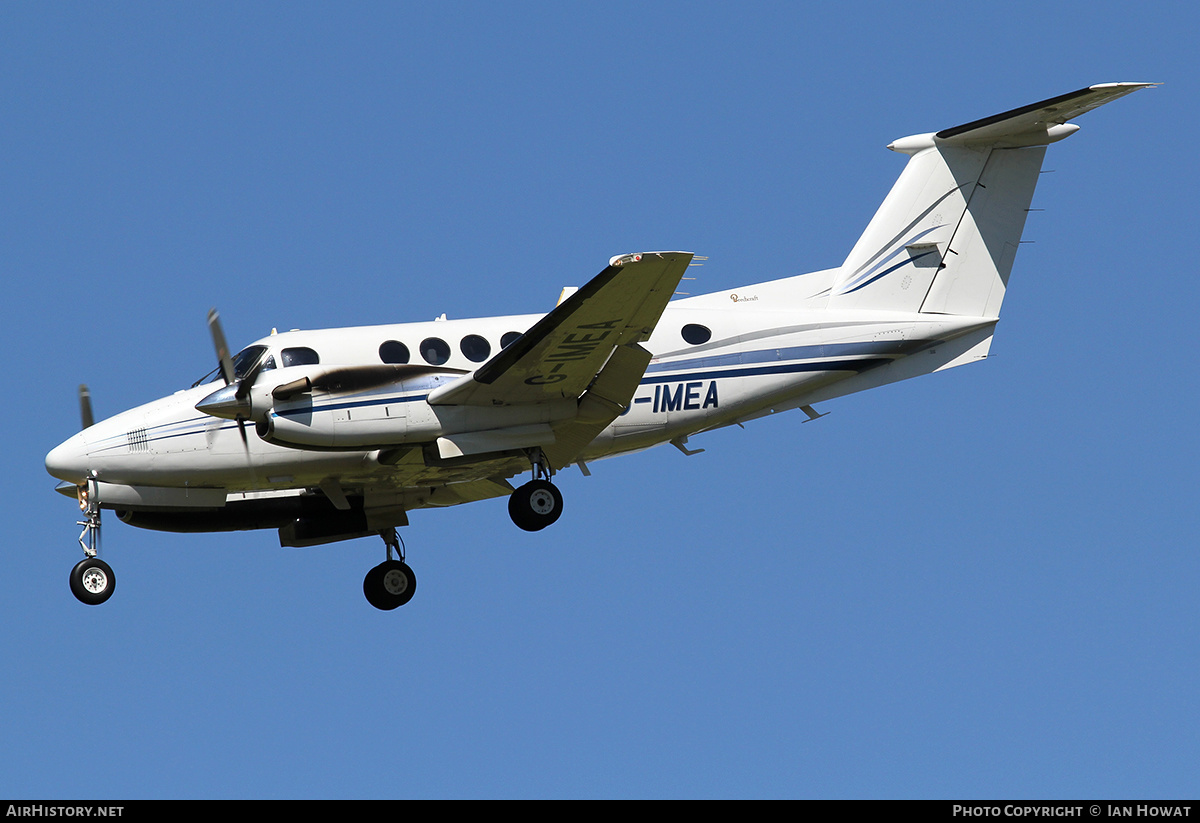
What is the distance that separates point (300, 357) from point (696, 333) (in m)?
5.00

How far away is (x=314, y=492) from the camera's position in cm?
1848

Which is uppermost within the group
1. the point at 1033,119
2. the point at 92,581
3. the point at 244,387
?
the point at 1033,119

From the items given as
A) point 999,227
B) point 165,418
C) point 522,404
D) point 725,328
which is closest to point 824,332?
point 725,328

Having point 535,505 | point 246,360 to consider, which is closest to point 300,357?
point 246,360

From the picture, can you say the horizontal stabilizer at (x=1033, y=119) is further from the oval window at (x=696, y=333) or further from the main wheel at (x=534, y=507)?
the main wheel at (x=534, y=507)

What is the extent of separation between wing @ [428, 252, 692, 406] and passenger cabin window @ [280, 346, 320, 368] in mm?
1516

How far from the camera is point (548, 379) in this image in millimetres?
16156

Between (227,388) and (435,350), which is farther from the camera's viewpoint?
(435,350)

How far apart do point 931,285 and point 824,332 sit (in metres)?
1.92

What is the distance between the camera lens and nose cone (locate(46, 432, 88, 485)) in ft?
53.7

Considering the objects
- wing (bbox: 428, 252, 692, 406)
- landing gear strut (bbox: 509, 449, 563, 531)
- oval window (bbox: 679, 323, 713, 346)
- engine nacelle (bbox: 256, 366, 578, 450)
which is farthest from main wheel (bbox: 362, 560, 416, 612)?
oval window (bbox: 679, 323, 713, 346)

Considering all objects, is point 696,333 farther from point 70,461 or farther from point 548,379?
point 70,461

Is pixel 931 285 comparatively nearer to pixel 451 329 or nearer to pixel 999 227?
pixel 999 227

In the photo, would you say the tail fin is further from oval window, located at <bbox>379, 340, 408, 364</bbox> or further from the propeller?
the propeller
